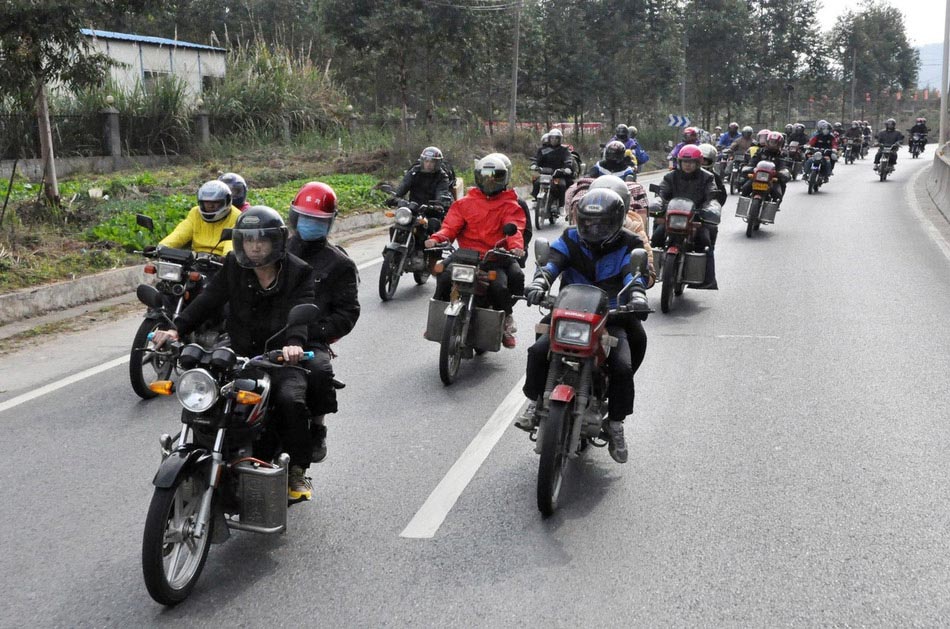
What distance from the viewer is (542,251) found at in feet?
19.2

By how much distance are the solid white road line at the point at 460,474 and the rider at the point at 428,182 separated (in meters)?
5.46

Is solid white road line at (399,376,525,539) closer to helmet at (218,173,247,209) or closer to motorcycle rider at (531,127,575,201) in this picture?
helmet at (218,173,247,209)

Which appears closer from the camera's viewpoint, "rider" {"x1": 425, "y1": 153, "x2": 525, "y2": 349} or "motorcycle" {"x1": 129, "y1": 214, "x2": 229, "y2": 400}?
"motorcycle" {"x1": 129, "y1": 214, "x2": 229, "y2": 400}

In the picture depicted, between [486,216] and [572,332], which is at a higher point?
[486,216]

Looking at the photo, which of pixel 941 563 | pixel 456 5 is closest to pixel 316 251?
pixel 941 563

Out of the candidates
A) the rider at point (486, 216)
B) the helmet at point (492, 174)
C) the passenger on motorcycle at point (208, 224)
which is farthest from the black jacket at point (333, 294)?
the helmet at point (492, 174)

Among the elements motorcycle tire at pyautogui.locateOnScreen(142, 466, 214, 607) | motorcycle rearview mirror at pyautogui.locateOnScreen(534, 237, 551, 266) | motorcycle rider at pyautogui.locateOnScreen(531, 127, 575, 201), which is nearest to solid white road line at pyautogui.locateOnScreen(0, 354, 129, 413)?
motorcycle tire at pyautogui.locateOnScreen(142, 466, 214, 607)

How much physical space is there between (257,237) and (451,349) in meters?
3.38

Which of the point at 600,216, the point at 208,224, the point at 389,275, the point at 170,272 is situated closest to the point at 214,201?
the point at 208,224

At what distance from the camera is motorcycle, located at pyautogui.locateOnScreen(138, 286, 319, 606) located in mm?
4203

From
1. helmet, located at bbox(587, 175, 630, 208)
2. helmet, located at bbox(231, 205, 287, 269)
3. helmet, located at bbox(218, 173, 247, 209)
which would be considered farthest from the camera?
helmet, located at bbox(218, 173, 247, 209)

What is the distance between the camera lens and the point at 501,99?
148 ft

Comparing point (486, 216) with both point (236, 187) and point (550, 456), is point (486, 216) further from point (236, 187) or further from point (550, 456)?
point (550, 456)

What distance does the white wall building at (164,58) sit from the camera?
101 feet
